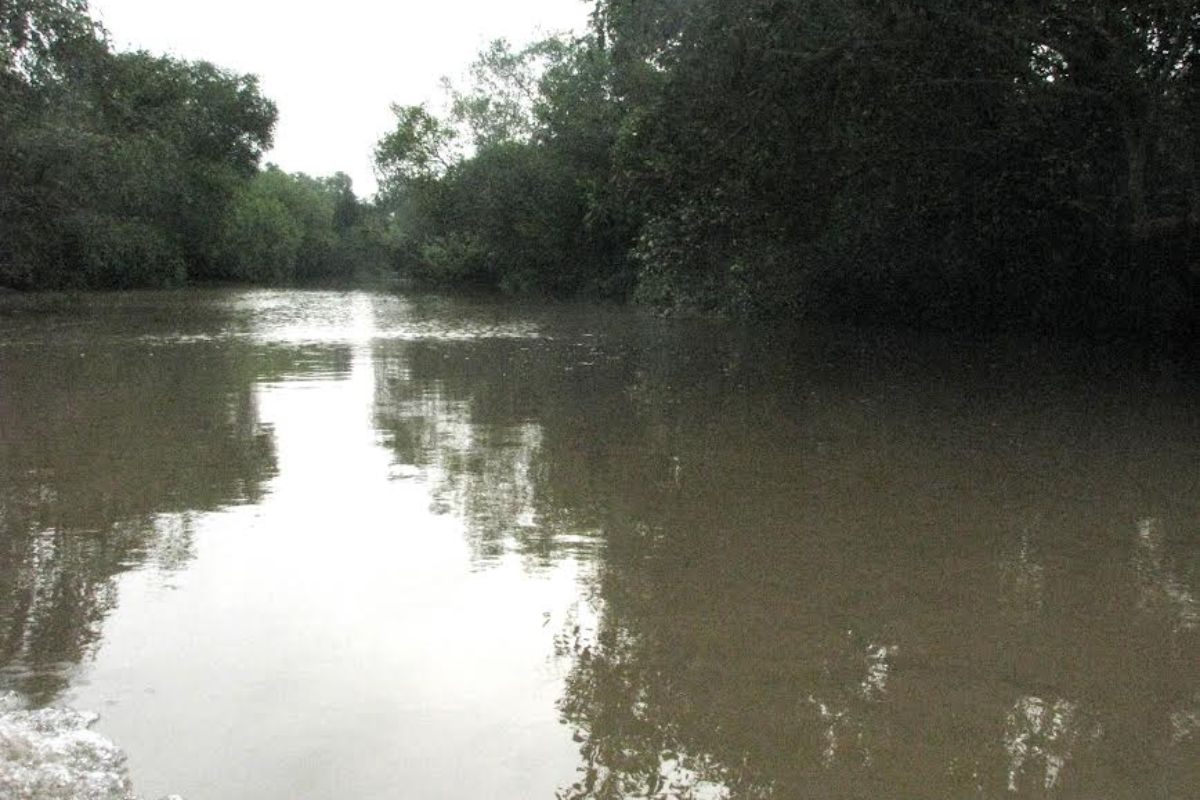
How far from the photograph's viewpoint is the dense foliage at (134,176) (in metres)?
23.6

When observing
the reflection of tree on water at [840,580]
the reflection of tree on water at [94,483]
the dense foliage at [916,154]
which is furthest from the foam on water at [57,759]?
the dense foliage at [916,154]

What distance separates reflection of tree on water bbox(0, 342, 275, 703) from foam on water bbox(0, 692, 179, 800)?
0.30 m

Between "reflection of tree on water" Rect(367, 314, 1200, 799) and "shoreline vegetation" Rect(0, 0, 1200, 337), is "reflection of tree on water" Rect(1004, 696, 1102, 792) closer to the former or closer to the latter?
"reflection of tree on water" Rect(367, 314, 1200, 799)

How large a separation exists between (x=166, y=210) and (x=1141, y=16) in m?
51.6

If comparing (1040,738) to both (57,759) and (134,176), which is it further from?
(134,176)

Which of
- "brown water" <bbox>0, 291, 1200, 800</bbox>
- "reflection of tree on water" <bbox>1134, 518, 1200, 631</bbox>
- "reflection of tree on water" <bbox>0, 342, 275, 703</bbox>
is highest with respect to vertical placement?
"reflection of tree on water" <bbox>1134, 518, 1200, 631</bbox>

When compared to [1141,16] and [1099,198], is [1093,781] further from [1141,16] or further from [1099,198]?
[1099,198]

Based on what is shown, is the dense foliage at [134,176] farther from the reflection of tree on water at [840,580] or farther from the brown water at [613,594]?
the reflection of tree on water at [840,580]

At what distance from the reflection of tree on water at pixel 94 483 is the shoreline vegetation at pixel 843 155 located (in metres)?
7.60

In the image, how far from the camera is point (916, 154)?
17406 millimetres

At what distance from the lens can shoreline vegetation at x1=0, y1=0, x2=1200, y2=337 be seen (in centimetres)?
1386

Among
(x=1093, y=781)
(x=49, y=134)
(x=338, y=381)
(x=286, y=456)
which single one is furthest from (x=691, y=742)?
(x=49, y=134)

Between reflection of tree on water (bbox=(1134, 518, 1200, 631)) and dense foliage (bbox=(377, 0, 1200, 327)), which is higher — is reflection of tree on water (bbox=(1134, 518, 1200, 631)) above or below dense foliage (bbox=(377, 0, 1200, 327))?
below

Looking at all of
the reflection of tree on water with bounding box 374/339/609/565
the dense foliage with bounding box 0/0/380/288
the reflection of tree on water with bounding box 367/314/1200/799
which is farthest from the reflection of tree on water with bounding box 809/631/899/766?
the dense foliage with bounding box 0/0/380/288
